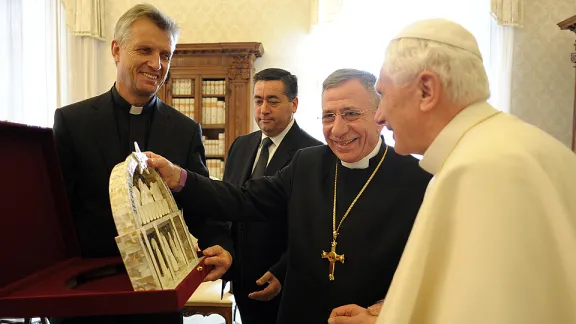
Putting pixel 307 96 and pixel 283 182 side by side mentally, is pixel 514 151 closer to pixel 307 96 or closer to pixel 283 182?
pixel 283 182

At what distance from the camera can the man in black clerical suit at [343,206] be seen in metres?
1.82

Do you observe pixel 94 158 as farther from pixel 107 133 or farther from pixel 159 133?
pixel 159 133

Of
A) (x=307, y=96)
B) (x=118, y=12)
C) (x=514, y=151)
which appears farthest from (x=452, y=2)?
(x=514, y=151)

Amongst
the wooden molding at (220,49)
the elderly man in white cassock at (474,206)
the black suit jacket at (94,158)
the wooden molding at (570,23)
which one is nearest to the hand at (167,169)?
the black suit jacket at (94,158)

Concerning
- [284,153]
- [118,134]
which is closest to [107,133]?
[118,134]

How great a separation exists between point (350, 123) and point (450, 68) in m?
0.67

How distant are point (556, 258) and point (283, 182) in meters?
1.29

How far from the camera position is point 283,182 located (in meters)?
2.20

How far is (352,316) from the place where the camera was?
160 centimetres

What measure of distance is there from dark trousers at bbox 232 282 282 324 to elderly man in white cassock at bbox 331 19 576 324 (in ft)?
5.30

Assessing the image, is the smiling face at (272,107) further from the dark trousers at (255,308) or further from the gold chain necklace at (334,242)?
the gold chain necklace at (334,242)

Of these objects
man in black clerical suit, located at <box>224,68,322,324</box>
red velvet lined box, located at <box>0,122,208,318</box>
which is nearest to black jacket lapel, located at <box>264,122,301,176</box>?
man in black clerical suit, located at <box>224,68,322,324</box>

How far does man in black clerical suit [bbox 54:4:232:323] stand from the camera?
1.83 m

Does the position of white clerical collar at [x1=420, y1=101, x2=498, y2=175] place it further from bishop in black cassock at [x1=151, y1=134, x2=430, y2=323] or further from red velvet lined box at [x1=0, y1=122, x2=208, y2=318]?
red velvet lined box at [x1=0, y1=122, x2=208, y2=318]
